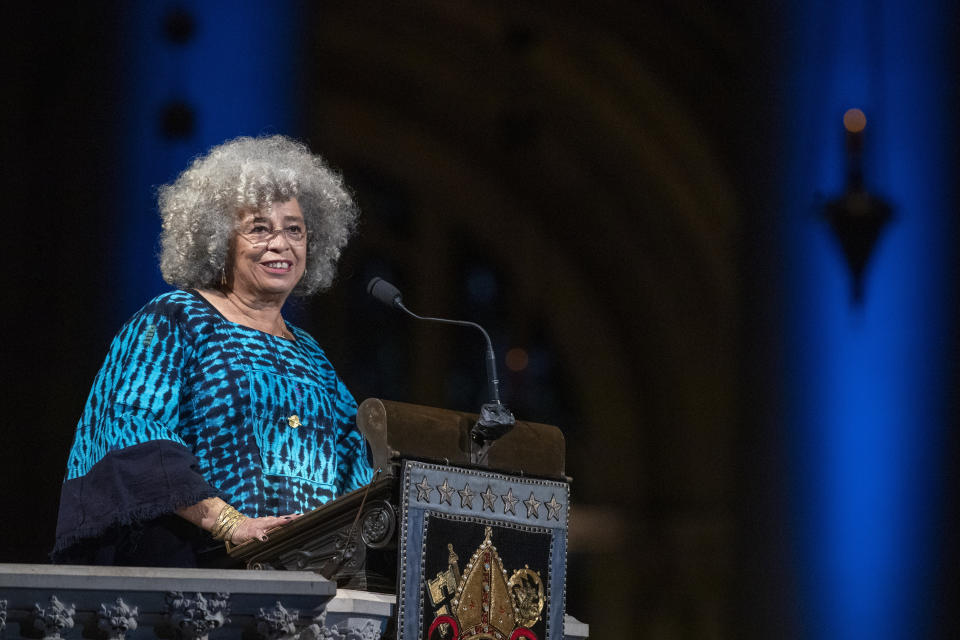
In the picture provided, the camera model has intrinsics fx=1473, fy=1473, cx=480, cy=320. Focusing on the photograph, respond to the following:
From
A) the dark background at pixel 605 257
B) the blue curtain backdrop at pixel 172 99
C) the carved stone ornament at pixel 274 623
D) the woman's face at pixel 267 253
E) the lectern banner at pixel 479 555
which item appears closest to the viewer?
the carved stone ornament at pixel 274 623

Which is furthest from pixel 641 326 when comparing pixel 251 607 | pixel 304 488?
pixel 251 607

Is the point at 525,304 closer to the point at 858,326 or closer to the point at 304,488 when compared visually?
the point at 858,326

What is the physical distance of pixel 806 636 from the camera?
188 inches

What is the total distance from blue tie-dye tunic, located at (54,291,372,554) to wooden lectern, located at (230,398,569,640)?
0.20 metres

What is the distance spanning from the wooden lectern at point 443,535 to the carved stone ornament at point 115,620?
41 centimetres

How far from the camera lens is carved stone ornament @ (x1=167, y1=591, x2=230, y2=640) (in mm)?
1982

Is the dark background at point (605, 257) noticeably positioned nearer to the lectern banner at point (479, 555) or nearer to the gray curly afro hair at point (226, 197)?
the gray curly afro hair at point (226, 197)

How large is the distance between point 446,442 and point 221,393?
1.63 feet

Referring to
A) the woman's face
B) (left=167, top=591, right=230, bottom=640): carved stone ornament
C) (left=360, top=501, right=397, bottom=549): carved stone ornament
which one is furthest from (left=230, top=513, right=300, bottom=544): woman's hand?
the woman's face

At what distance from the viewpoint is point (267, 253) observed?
114 inches

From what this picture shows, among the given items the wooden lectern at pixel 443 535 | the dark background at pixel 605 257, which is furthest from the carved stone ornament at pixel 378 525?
the dark background at pixel 605 257

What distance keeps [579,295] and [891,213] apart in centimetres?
155

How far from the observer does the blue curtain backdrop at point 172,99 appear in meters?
3.95

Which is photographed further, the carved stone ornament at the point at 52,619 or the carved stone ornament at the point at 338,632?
the carved stone ornament at the point at 338,632
